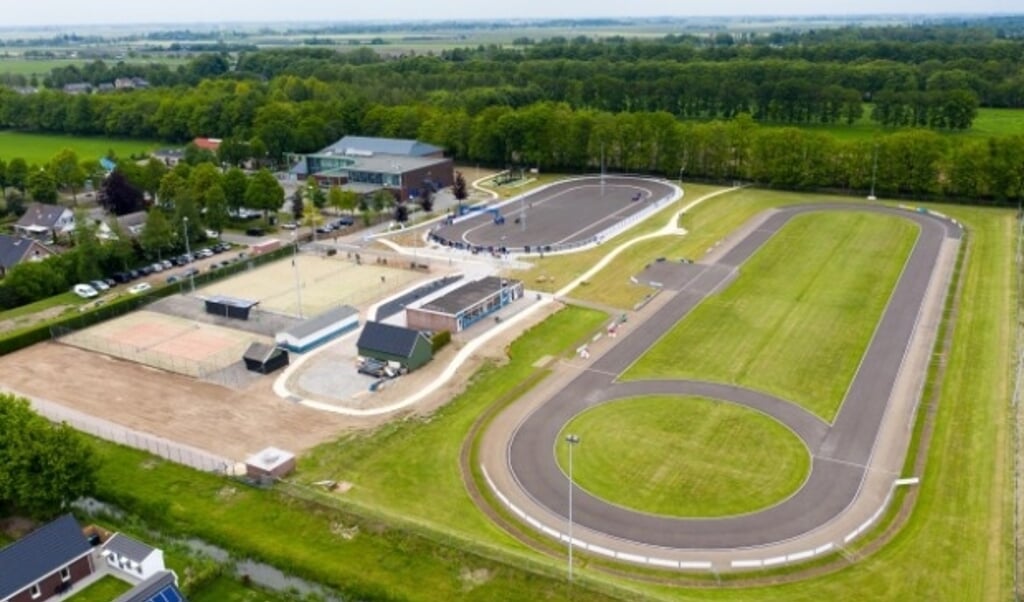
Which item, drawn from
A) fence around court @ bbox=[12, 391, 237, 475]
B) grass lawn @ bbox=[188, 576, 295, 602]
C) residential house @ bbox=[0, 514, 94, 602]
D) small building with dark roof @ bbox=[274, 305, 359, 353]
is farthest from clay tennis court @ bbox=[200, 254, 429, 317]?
grass lawn @ bbox=[188, 576, 295, 602]

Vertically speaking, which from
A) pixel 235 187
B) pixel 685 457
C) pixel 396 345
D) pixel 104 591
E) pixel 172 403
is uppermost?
pixel 235 187

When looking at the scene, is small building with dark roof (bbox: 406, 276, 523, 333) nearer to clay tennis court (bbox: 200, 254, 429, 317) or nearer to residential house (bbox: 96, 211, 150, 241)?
clay tennis court (bbox: 200, 254, 429, 317)

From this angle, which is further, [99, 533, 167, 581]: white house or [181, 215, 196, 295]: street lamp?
[181, 215, 196, 295]: street lamp

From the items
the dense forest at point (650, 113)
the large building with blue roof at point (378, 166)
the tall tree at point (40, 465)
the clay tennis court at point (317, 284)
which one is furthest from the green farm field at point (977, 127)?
the tall tree at point (40, 465)

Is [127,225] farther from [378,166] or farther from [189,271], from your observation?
[378,166]

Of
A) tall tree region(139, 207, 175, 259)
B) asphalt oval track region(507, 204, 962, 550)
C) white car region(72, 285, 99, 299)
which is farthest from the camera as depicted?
tall tree region(139, 207, 175, 259)

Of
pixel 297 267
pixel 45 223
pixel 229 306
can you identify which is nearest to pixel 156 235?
pixel 297 267
